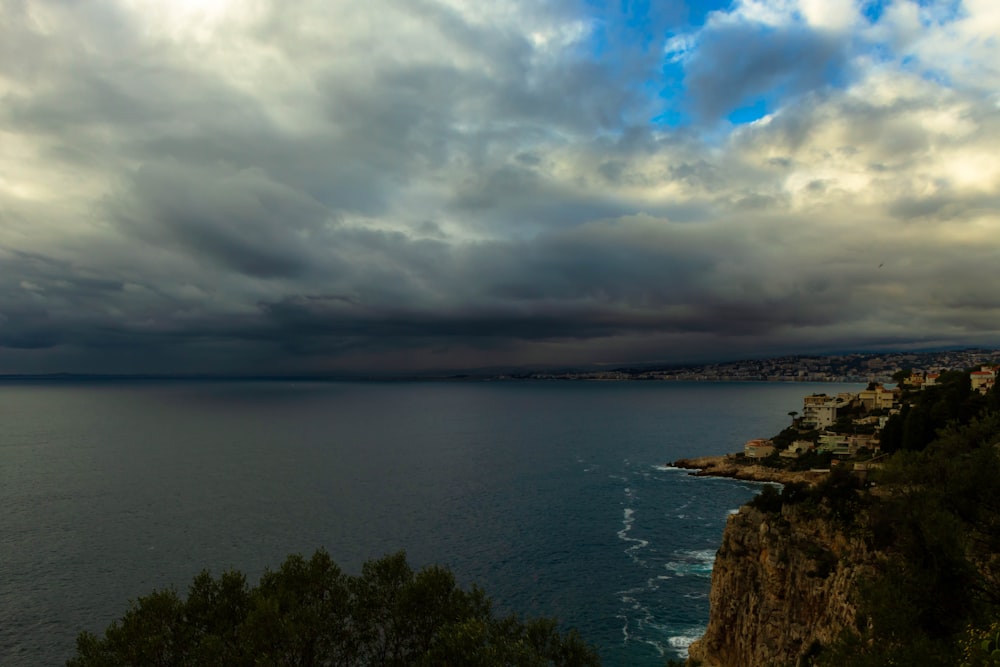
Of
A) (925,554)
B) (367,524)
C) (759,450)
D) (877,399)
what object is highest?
(925,554)

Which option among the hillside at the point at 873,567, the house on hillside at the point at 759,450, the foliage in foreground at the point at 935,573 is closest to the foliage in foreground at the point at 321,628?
the foliage in foreground at the point at 935,573

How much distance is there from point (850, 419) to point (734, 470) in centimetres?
3861

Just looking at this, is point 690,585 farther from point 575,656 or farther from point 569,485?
point 569,485

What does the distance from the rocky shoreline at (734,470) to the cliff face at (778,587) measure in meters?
61.3

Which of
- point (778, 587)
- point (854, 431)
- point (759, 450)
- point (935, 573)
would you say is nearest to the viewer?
point (935, 573)

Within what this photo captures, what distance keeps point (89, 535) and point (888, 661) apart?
291 ft

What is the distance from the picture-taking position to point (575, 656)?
2467cm

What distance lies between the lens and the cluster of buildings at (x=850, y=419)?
100375 millimetres

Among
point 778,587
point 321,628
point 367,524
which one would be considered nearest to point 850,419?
point 778,587

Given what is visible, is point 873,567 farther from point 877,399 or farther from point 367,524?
point 877,399

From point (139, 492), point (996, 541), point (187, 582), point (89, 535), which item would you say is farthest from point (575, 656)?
point (139, 492)

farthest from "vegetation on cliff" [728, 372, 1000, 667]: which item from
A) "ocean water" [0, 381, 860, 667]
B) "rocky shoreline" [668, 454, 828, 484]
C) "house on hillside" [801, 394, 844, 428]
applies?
"house on hillside" [801, 394, 844, 428]

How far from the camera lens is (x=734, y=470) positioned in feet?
384

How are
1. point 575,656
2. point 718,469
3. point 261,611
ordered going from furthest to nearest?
point 718,469 < point 575,656 < point 261,611
